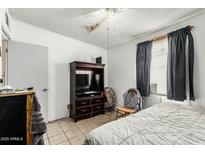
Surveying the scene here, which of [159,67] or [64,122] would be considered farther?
[64,122]

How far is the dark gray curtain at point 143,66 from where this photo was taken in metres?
2.97

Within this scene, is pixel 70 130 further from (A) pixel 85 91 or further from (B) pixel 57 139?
(A) pixel 85 91

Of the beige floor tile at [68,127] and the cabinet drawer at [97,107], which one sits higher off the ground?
the cabinet drawer at [97,107]

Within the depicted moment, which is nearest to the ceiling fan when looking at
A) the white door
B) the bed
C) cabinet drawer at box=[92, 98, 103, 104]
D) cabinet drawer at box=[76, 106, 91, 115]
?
the white door

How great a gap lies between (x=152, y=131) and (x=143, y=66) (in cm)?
212

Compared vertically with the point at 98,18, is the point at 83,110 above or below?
below

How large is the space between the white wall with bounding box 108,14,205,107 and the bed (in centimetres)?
87

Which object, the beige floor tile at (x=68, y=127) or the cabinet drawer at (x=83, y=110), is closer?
the beige floor tile at (x=68, y=127)

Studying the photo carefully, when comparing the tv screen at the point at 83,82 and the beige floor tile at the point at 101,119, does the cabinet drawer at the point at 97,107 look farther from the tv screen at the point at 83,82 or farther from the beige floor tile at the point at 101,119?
the tv screen at the point at 83,82

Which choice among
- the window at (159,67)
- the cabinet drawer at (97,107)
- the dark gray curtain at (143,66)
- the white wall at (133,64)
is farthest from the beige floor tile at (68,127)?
the window at (159,67)

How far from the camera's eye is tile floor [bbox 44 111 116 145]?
2159mm

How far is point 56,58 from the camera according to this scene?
313 cm

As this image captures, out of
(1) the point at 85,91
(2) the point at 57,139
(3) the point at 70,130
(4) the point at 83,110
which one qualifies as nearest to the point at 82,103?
(4) the point at 83,110
